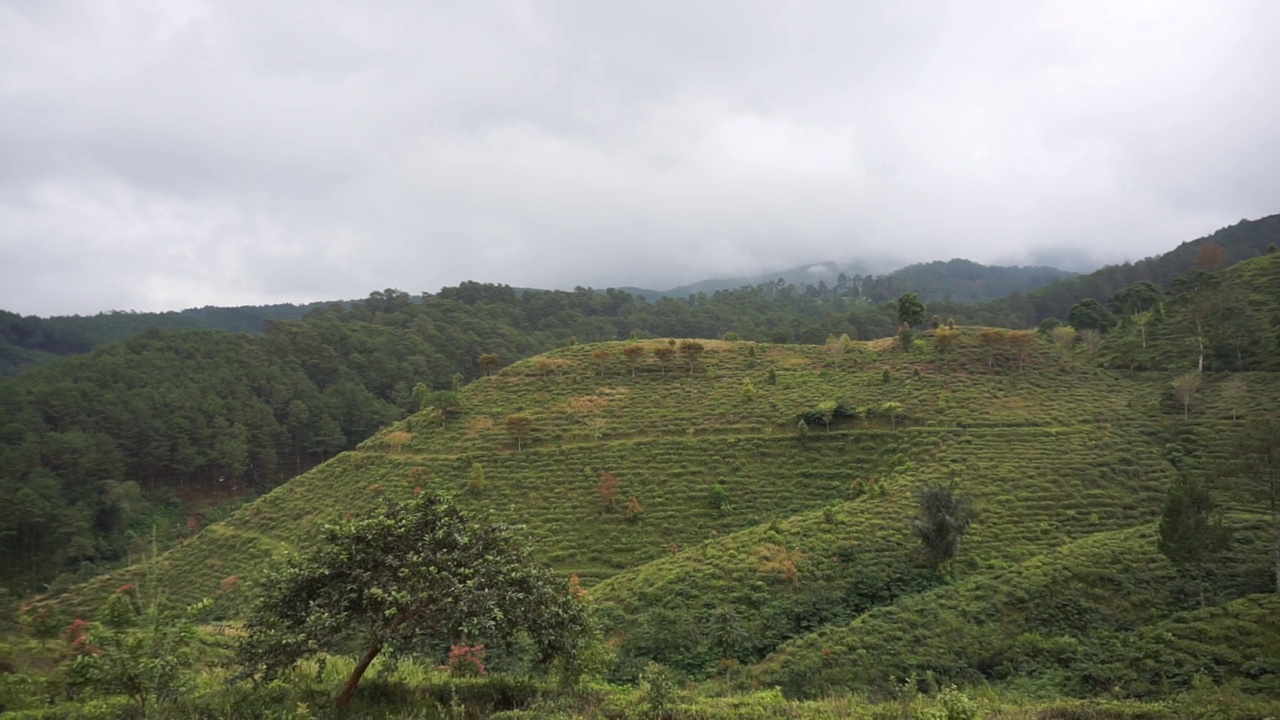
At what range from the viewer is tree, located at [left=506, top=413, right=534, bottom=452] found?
37.3m

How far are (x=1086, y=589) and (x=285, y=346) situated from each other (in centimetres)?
9607

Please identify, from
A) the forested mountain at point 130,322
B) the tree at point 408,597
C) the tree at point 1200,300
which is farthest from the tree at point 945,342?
the forested mountain at point 130,322

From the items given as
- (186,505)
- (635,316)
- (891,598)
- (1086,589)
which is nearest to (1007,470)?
(1086,589)

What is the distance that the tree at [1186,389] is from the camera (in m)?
32.7

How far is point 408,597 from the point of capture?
817 centimetres

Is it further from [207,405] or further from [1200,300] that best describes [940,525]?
[207,405]

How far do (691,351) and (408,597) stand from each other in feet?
136

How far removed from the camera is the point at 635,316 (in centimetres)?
12281

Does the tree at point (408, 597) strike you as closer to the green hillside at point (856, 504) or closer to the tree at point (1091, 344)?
the green hillside at point (856, 504)

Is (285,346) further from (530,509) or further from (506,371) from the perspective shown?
(530,509)

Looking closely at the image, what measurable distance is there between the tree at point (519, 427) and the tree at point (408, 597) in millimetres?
27499

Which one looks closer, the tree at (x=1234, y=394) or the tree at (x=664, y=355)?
the tree at (x=1234, y=394)

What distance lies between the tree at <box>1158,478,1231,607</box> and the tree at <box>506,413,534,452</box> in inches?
1209

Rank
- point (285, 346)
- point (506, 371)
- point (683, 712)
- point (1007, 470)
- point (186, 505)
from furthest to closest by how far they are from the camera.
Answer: point (285, 346)
point (186, 505)
point (506, 371)
point (1007, 470)
point (683, 712)
